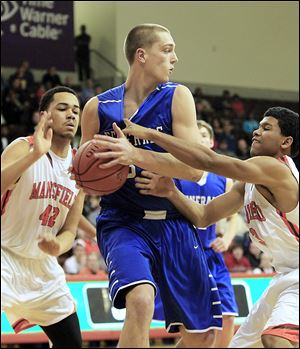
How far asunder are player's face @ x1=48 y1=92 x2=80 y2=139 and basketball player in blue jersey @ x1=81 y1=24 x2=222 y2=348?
282 mm

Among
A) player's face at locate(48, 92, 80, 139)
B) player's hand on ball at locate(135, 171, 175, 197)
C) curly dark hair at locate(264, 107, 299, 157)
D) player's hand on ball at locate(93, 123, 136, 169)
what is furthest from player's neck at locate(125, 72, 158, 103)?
curly dark hair at locate(264, 107, 299, 157)

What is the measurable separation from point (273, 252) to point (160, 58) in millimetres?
1432

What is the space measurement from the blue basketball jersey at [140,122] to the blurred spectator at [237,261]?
6403 mm

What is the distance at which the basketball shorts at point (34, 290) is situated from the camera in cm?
495

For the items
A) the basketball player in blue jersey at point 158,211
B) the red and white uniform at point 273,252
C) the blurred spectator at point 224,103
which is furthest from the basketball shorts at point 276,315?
the blurred spectator at point 224,103

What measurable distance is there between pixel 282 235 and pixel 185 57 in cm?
1489

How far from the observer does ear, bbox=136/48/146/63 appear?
15.5 ft

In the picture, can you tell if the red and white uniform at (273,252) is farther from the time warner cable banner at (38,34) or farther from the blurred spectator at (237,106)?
the blurred spectator at (237,106)

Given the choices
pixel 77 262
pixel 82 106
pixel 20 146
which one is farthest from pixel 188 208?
pixel 82 106

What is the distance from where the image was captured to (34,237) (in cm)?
501

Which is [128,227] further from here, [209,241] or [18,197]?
[209,241]

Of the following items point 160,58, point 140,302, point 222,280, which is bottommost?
point 222,280

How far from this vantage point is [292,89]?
20.4 metres

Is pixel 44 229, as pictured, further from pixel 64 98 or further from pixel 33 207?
pixel 64 98
